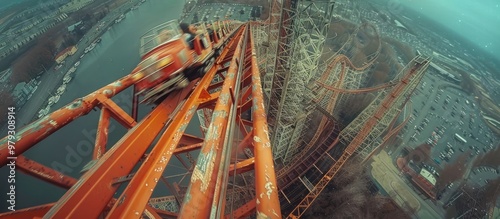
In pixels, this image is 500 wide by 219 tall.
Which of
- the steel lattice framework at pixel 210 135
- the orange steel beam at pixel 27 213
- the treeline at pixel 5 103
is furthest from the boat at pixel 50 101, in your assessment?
the orange steel beam at pixel 27 213

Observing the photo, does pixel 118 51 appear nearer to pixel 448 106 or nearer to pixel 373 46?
pixel 373 46

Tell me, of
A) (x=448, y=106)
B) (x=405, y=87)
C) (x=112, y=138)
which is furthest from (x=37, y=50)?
(x=448, y=106)

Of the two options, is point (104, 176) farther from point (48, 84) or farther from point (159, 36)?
point (48, 84)

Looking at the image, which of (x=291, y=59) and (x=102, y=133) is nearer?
(x=102, y=133)

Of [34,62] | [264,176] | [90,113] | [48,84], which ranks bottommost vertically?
[90,113]

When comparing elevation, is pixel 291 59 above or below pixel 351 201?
above

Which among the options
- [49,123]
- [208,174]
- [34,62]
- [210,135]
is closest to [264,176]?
[208,174]
